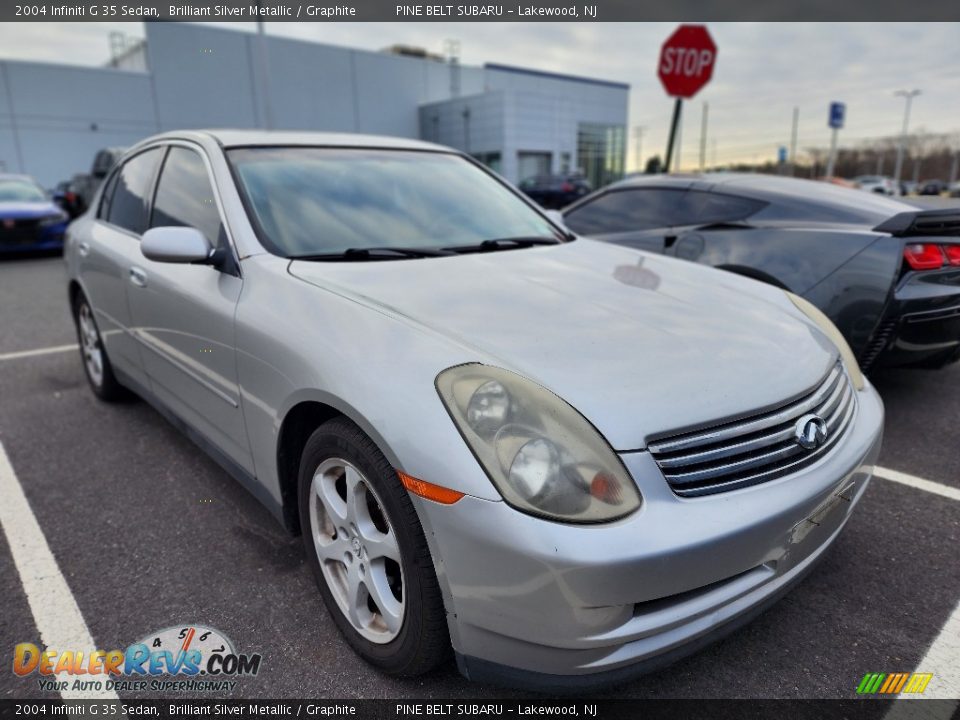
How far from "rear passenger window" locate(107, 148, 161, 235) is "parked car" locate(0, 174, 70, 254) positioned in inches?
377

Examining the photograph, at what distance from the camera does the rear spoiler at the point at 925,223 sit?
3.54 m

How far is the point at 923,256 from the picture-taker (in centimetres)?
354

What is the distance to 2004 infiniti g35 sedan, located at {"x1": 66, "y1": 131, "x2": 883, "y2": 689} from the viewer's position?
1.44m

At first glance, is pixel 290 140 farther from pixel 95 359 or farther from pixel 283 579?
pixel 95 359

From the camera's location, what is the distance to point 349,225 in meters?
2.60

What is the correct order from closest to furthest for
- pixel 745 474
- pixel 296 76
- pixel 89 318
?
pixel 745 474
pixel 89 318
pixel 296 76

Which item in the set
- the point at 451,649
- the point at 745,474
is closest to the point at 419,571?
the point at 451,649

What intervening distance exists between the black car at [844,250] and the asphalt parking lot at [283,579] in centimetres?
57

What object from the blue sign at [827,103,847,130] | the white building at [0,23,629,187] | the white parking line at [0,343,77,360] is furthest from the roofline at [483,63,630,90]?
the white parking line at [0,343,77,360]

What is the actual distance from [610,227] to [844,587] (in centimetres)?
363

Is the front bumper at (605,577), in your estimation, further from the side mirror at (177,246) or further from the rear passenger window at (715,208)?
the rear passenger window at (715,208)

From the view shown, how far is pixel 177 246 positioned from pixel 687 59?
606 cm

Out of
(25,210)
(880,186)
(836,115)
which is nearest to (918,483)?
(25,210)

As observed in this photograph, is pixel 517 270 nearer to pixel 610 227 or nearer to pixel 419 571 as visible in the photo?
pixel 419 571
